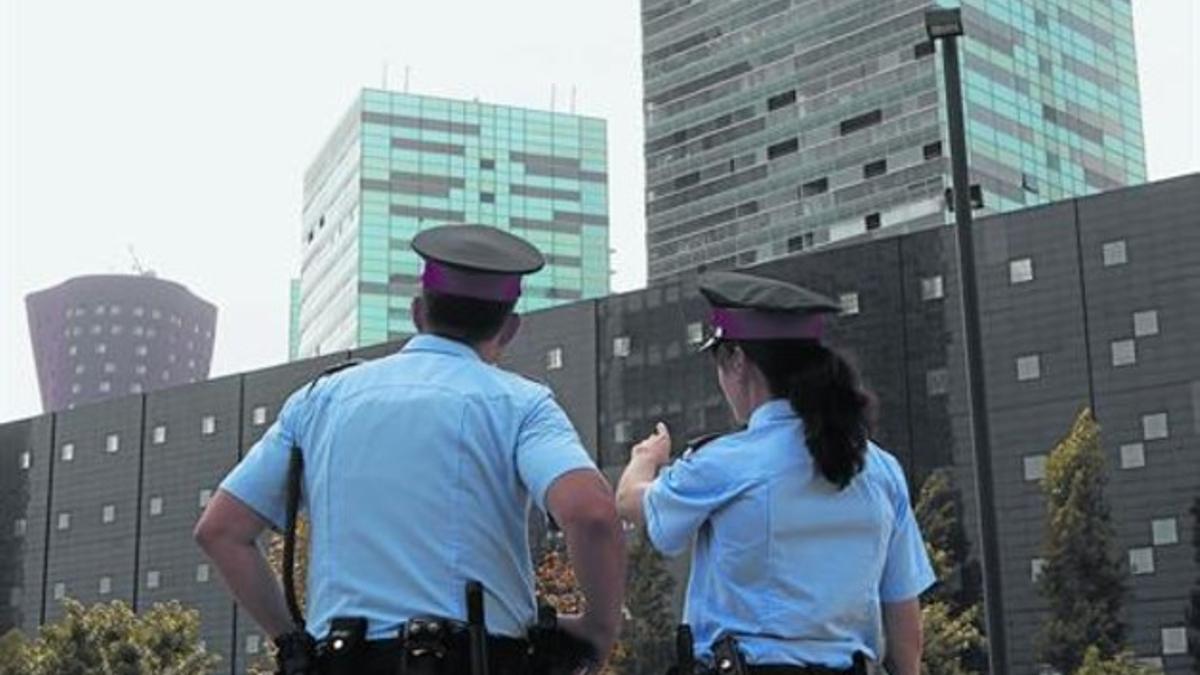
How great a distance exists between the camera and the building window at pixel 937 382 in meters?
52.1

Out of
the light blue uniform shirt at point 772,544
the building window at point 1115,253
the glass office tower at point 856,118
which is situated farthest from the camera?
the glass office tower at point 856,118

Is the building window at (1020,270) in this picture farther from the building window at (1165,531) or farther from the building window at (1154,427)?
the building window at (1165,531)

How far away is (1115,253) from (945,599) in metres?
10.8

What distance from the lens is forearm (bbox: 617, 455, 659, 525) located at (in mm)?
4621

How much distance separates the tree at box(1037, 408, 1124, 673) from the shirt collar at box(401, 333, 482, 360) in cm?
4049

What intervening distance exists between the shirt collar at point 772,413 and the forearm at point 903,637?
0.61m

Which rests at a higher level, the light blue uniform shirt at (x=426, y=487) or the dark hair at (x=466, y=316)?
the dark hair at (x=466, y=316)

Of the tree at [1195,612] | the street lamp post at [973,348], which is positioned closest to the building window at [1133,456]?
the tree at [1195,612]

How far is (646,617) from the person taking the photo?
157ft

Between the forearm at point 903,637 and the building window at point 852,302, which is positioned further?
the building window at point 852,302

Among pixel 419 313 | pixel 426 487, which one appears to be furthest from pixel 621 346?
pixel 426 487

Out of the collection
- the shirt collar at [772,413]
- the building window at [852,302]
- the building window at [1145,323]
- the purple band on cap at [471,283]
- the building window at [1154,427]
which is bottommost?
the shirt collar at [772,413]

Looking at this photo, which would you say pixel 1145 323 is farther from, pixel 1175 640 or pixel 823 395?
pixel 823 395

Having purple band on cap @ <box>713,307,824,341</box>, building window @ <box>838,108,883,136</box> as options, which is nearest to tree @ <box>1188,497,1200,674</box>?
purple band on cap @ <box>713,307,824,341</box>
